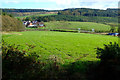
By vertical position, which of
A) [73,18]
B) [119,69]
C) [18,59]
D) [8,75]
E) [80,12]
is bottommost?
[8,75]

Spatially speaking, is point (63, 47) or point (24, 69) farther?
point (63, 47)

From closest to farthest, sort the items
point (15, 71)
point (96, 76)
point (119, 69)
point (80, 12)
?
point (119, 69)
point (96, 76)
point (15, 71)
point (80, 12)

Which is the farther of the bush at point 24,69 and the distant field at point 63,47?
the distant field at point 63,47

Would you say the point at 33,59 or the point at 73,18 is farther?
the point at 73,18

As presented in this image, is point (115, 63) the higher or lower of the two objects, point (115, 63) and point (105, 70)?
the higher

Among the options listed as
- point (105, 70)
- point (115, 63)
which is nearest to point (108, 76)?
point (105, 70)

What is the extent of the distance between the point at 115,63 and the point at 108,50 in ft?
4.54

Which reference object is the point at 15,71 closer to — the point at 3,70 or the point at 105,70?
the point at 3,70

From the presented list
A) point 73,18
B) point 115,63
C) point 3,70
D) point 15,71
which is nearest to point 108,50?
point 115,63

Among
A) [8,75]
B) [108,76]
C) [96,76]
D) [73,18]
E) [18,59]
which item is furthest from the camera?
[73,18]

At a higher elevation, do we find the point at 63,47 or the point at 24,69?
the point at 24,69

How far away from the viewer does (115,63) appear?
2.70 m

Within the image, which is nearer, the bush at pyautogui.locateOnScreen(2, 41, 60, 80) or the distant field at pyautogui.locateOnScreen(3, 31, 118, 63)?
the bush at pyautogui.locateOnScreen(2, 41, 60, 80)

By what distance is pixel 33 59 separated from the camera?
5.17 metres
